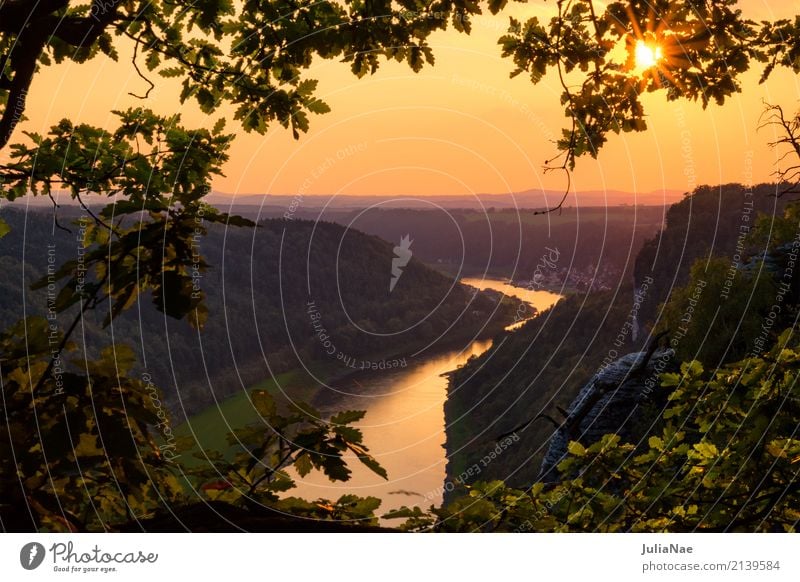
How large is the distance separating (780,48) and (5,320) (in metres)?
109

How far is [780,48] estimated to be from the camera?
11.2 m

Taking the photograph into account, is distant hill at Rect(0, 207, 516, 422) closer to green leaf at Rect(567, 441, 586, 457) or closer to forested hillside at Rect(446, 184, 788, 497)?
forested hillside at Rect(446, 184, 788, 497)

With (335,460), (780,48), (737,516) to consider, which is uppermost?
(780,48)

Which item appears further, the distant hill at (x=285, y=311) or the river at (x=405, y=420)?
the distant hill at (x=285, y=311)

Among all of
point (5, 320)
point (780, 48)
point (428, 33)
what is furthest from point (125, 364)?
point (5, 320)

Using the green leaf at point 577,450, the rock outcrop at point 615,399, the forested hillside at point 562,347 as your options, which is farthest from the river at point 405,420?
the green leaf at point 577,450

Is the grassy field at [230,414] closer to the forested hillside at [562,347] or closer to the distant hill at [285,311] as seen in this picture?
the distant hill at [285,311]


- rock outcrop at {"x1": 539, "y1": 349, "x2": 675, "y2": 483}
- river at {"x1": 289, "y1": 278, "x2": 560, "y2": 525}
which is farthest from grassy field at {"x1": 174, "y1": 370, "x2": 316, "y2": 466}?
rock outcrop at {"x1": 539, "y1": 349, "x2": 675, "y2": 483}

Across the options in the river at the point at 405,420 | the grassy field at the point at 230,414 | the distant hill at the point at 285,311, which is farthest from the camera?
the grassy field at the point at 230,414

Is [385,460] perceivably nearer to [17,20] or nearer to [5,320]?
[5,320]

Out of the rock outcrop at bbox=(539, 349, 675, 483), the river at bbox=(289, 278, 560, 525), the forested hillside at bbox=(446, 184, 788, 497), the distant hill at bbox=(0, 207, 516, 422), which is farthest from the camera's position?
the distant hill at bbox=(0, 207, 516, 422)

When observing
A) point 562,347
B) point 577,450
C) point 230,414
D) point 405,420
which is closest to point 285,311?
point 405,420

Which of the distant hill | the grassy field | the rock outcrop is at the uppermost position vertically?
the rock outcrop

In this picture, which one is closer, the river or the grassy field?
the river
